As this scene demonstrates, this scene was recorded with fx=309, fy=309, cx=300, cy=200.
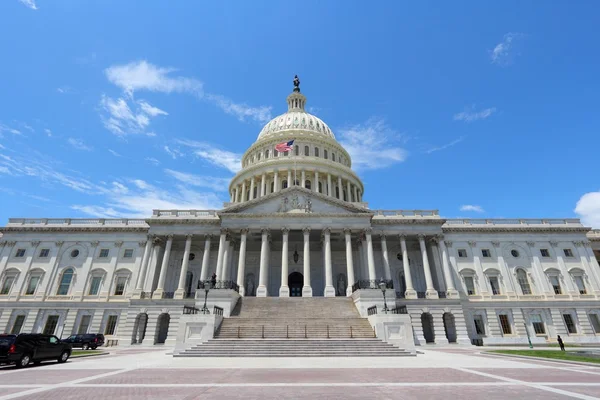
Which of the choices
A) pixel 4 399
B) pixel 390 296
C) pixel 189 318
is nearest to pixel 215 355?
pixel 189 318

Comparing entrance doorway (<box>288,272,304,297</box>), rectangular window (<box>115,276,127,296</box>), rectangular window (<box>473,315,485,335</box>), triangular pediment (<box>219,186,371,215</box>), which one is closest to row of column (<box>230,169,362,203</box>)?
triangular pediment (<box>219,186,371,215</box>)

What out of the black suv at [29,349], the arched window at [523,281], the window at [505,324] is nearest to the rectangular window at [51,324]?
the black suv at [29,349]

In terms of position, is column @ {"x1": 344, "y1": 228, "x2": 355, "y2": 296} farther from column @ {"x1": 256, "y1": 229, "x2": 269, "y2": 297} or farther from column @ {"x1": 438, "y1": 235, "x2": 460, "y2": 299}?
column @ {"x1": 438, "y1": 235, "x2": 460, "y2": 299}

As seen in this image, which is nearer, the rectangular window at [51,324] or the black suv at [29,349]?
the black suv at [29,349]

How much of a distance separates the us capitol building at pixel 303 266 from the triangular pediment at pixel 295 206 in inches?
5.7

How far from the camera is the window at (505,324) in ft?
127

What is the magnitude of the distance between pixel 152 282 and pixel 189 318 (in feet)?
66.6

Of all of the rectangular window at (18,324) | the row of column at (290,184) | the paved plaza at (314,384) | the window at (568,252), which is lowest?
the paved plaza at (314,384)

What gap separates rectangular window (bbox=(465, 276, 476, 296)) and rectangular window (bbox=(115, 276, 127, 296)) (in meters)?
45.6

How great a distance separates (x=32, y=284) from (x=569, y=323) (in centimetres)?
7018

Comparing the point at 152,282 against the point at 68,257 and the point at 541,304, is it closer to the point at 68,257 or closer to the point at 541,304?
the point at 68,257

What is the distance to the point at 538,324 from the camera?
127ft

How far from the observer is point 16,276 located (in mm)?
41906

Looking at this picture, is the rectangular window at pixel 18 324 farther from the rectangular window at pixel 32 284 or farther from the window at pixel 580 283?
the window at pixel 580 283
